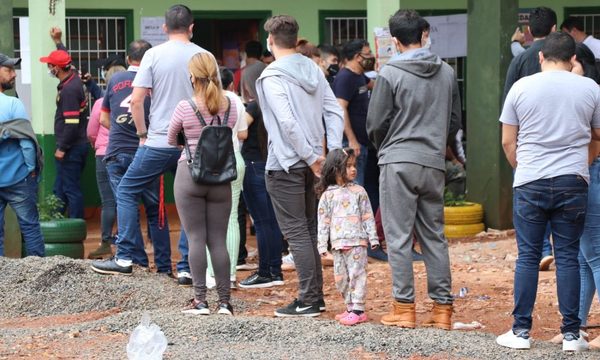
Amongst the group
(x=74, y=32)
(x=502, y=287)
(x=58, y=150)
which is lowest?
(x=502, y=287)

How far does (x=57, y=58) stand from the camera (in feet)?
43.8

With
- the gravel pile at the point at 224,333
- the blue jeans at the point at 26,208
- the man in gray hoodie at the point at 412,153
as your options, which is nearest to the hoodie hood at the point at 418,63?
the man in gray hoodie at the point at 412,153

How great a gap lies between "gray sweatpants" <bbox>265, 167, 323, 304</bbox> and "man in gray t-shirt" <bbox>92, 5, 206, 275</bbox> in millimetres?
1415

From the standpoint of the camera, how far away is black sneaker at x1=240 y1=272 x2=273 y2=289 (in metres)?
10.8

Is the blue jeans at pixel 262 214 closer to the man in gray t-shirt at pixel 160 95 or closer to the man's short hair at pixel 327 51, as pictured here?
the man in gray t-shirt at pixel 160 95

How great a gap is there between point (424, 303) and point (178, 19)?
3.00 m

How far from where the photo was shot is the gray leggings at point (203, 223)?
352 inches

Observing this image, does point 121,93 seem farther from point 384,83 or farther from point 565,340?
point 565,340

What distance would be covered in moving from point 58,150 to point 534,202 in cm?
769

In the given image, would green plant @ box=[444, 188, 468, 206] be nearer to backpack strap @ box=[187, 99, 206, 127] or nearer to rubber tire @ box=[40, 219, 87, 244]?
rubber tire @ box=[40, 219, 87, 244]

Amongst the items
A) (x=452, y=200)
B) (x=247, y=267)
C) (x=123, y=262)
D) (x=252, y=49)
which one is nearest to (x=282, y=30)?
(x=123, y=262)

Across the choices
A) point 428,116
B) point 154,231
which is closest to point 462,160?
point 154,231

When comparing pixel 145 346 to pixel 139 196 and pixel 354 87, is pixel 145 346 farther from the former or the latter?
pixel 354 87

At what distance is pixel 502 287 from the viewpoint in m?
10.8
